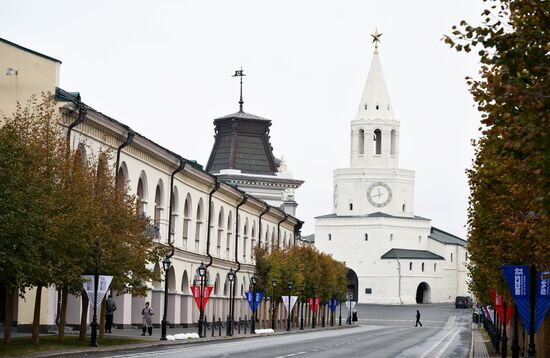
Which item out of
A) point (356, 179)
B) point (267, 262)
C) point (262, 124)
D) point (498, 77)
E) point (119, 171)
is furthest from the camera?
point (356, 179)

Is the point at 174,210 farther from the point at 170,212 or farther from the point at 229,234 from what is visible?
the point at 229,234

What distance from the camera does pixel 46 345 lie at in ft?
116

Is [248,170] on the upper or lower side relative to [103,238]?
upper

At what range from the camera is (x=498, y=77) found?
52.3 ft

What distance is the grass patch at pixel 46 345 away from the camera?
31.4 metres

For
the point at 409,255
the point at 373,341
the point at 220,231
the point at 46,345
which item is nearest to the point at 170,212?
the point at 220,231

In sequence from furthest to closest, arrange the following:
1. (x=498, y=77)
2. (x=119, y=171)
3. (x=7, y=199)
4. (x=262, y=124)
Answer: (x=262, y=124) < (x=119, y=171) < (x=7, y=199) < (x=498, y=77)

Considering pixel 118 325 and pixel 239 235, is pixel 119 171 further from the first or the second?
pixel 239 235

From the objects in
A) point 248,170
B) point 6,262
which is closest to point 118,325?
point 6,262

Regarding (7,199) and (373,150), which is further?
(373,150)

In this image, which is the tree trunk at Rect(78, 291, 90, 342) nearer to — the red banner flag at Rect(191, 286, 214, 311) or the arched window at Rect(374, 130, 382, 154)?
the red banner flag at Rect(191, 286, 214, 311)

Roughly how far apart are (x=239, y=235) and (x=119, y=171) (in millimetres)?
30613

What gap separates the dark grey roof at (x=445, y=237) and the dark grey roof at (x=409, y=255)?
148 inches

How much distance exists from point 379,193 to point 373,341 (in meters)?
131
